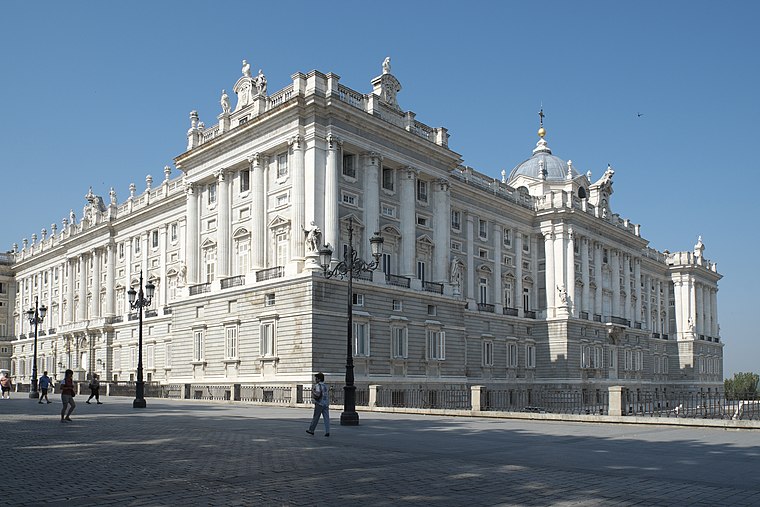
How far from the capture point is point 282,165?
46.1m

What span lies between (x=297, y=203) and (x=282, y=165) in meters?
3.88

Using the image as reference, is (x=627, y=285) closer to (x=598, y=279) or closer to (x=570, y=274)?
(x=598, y=279)

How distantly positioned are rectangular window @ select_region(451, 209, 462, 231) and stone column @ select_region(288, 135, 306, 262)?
1920 cm

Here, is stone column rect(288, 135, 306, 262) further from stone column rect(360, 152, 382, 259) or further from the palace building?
stone column rect(360, 152, 382, 259)

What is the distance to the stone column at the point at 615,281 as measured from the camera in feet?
Answer: 248

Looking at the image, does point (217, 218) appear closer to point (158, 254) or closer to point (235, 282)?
point (235, 282)

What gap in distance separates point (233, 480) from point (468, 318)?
48.8m

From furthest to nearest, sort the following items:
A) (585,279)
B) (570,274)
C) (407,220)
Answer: (585,279)
(570,274)
(407,220)

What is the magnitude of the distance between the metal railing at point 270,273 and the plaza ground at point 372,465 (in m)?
21.4

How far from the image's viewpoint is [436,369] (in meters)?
49.7

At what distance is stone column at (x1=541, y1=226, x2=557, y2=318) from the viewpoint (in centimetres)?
6712

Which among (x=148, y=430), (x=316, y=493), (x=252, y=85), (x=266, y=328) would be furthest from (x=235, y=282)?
(x=316, y=493)

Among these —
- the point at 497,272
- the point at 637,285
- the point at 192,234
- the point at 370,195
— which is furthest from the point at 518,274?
the point at 192,234

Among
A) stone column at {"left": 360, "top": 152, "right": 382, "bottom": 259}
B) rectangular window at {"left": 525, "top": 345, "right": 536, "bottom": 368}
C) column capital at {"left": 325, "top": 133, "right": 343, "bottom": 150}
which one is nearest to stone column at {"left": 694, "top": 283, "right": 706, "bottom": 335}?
rectangular window at {"left": 525, "top": 345, "right": 536, "bottom": 368}
